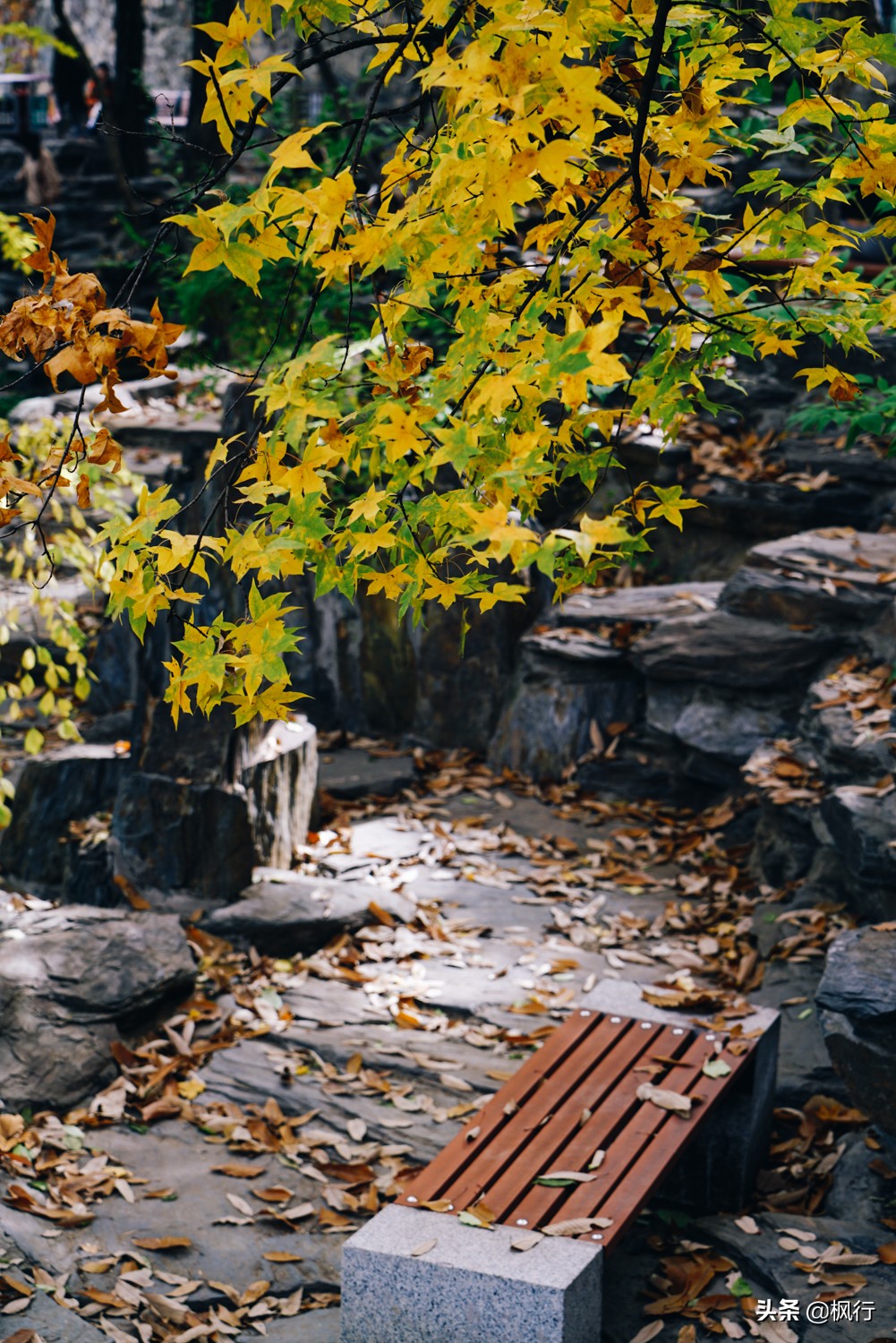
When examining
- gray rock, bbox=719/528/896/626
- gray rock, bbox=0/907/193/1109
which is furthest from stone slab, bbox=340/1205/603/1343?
gray rock, bbox=719/528/896/626

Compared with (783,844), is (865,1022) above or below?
above

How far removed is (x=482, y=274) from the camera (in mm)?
2379

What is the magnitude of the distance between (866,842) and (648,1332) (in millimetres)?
2126

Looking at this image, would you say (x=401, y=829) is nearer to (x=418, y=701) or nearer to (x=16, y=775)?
(x=418, y=701)

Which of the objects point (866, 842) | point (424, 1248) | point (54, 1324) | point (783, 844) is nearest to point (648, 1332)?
point (424, 1248)

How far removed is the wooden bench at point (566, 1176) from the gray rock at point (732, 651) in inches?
112

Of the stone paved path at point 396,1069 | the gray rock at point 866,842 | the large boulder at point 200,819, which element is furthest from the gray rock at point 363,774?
the gray rock at point 866,842

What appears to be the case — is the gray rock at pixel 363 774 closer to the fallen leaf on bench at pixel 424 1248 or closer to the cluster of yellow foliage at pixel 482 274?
the fallen leaf on bench at pixel 424 1248

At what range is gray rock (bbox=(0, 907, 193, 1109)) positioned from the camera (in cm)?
463

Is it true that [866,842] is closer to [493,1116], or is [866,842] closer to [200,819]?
[493,1116]

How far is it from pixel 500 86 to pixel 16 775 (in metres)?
5.97

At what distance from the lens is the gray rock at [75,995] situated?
463cm

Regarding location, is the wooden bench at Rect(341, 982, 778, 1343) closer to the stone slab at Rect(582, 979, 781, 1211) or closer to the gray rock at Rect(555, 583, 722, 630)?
the stone slab at Rect(582, 979, 781, 1211)

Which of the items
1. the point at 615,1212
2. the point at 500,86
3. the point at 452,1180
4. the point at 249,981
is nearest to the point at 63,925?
the point at 249,981
